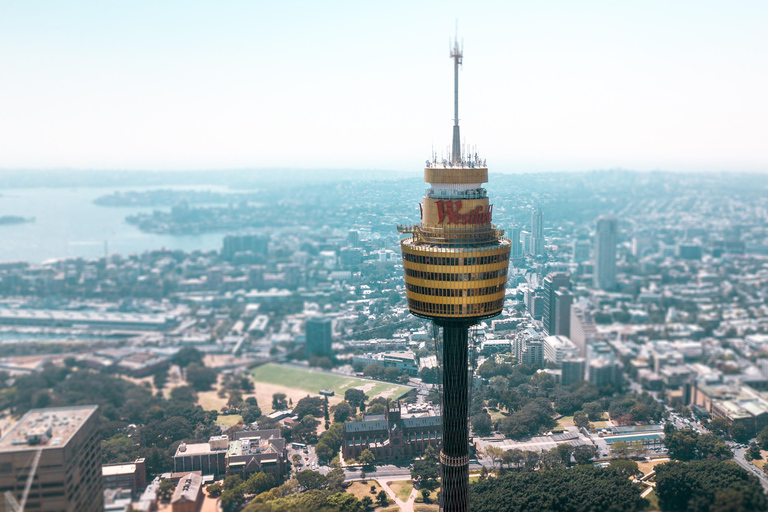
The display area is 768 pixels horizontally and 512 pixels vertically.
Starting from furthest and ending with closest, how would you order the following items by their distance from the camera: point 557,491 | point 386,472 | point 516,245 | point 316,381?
point 316,381
point 516,245
point 386,472
point 557,491

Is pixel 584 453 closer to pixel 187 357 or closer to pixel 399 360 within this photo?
pixel 399 360

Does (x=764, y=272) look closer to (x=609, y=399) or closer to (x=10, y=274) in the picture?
(x=609, y=399)

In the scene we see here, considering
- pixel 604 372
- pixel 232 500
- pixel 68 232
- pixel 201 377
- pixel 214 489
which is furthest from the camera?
pixel 68 232

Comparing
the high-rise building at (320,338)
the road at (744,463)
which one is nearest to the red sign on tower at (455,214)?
the road at (744,463)

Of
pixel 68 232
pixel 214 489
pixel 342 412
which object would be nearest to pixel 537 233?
pixel 342 412

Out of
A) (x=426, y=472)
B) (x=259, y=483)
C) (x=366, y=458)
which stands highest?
(x=259, y=483)

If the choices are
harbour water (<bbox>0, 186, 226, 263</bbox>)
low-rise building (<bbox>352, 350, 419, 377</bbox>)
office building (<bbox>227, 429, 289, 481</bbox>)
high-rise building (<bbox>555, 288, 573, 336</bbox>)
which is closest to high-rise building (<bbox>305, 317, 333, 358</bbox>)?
low-rise building (<bbox>352, 350, 419, 377</bbox>)
